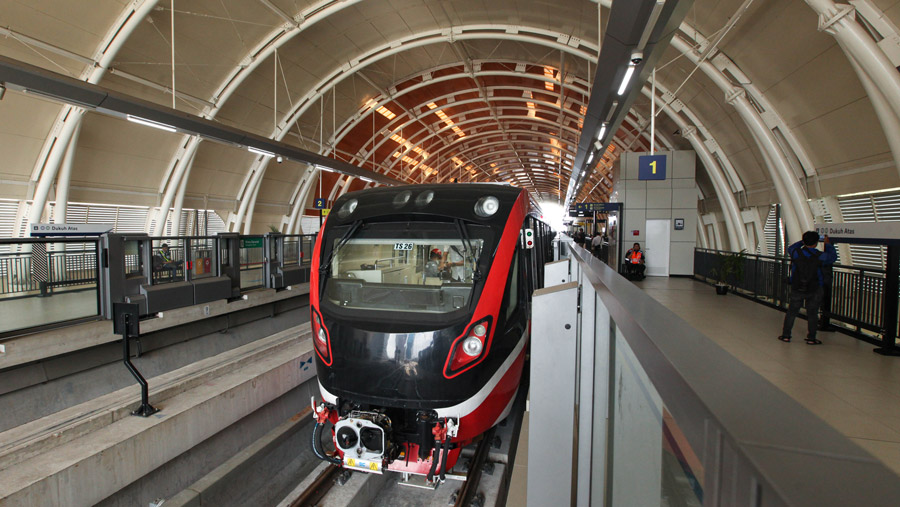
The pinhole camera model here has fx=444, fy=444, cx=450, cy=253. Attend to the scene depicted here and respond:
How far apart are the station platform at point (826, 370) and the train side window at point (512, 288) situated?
1.58 meters

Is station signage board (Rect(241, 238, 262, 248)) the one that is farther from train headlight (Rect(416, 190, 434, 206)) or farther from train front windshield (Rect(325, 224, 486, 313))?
train headlight (Rect(416, 190, 434, 206))

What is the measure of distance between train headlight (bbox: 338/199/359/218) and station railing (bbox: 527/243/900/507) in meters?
3.58

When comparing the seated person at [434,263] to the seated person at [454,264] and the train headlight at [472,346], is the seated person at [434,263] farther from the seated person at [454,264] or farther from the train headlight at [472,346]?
the train headlight at [472,346]

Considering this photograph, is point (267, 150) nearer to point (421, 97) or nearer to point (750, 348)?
point (750, 348)

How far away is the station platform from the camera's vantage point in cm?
399

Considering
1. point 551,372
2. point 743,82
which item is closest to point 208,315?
point 551,372

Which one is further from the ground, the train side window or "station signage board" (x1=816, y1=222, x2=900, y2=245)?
"station signage board" (x1=816, y1=222, x2=900, y2=245)

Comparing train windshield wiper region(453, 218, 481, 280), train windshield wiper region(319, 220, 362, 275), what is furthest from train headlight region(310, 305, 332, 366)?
train windshield wiper region(453, 218, 481, 280)

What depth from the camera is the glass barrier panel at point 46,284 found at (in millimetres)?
6309

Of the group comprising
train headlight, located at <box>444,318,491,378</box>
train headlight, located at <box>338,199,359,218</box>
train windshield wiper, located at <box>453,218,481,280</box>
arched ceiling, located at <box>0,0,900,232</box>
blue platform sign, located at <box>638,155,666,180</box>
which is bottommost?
train headlight, located at <box>444,318,491,378</box>

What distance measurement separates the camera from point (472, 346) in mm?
4285

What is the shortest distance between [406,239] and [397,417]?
1.88 m

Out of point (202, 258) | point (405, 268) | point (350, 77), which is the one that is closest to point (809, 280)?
point (405, 268)

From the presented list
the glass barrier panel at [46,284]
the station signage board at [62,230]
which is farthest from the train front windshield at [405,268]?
the station signage board at [62,230]
